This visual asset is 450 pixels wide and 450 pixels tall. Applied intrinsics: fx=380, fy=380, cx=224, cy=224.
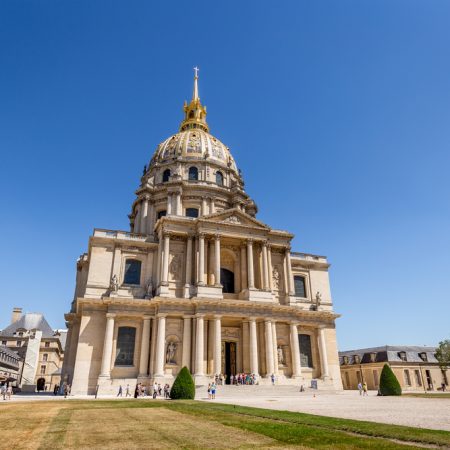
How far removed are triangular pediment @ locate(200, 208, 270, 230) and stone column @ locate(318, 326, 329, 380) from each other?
12125 millimetres

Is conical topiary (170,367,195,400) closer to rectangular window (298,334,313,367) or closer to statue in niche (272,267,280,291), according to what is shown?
rectangular window (298,334,313,367)

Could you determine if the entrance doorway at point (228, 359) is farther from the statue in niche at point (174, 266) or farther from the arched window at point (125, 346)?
the arched window at point (125, 346)

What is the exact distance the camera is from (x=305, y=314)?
1528 inches

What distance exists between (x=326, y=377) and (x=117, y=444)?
33.1 meters

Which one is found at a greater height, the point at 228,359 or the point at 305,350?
the point at 305,350

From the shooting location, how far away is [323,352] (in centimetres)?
3797

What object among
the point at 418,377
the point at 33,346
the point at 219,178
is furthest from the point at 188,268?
the point at 33,346

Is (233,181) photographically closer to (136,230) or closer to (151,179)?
(151,179)

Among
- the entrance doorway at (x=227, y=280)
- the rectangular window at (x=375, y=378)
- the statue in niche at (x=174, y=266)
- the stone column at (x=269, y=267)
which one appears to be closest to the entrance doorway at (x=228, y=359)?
the entrance doorway at (x=227, y=280)

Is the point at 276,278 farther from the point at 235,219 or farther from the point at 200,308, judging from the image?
the point at 200,308

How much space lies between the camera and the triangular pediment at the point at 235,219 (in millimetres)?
38328

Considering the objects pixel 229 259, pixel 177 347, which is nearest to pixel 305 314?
pixel 229 259

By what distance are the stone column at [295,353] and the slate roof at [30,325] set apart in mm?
52419

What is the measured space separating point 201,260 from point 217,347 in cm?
812
